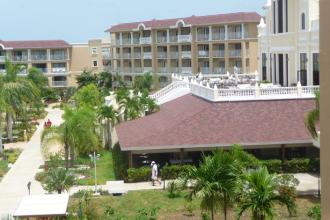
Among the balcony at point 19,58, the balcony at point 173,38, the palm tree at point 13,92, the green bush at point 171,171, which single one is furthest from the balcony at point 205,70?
the green bush at point 171,171

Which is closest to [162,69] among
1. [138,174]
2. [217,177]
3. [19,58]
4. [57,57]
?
[57,57]

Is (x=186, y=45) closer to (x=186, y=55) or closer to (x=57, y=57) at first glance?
(x=186, y=55)

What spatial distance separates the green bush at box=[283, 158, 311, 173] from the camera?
3309 cm

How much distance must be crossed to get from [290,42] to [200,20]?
40.4m

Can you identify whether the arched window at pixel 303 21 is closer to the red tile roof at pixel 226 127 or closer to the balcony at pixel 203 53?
the red tile roof at pixel 226 127

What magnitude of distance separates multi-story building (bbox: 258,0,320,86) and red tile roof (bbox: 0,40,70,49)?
51376 millimetres

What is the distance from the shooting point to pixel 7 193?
1243 inches

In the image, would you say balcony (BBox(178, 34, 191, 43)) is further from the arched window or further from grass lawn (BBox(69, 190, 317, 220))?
grass lawn (BBox(69, 190, 317, 220))

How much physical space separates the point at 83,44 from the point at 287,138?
7103 centimetres

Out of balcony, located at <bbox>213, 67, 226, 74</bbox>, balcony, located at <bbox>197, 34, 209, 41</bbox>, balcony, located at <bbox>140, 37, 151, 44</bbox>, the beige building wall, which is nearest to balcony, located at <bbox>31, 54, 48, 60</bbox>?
balcony, located at <bbox>140, 37, 151, 44</bbox>

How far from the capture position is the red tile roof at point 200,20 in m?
77.1

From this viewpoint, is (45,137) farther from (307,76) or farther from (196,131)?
(307,76)

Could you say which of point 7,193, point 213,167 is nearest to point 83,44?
point 7,193

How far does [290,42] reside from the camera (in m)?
43.6
